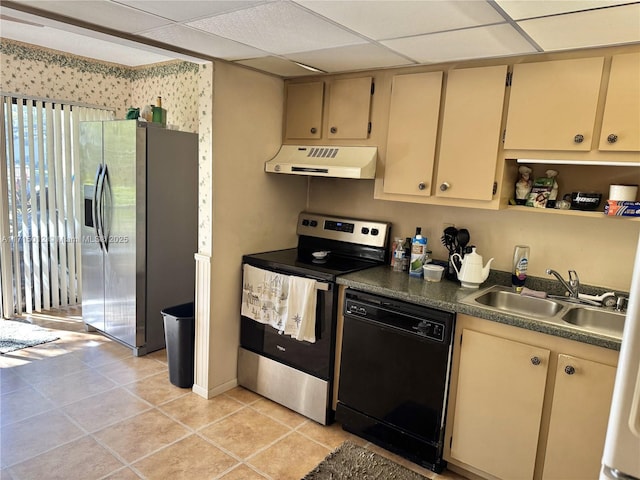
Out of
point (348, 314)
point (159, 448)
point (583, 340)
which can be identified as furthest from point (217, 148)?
point (583, 340)

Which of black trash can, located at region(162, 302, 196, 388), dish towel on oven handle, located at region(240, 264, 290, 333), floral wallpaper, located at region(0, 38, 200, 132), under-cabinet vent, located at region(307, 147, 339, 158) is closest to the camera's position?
dish towel on oven handle, located at region(240, 264, 290, 333)

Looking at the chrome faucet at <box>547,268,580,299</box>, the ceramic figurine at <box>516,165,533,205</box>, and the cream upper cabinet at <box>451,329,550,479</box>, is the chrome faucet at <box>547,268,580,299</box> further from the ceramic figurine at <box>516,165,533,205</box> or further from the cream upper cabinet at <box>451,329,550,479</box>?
the cream upper cabinet at <box>451,329,550,479</box>

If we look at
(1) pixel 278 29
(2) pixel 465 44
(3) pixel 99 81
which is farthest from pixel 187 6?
(3) pixel 99 81

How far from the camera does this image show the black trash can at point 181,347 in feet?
9.91

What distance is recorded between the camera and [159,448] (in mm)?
2400

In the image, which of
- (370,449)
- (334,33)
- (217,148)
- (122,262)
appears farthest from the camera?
(122,262)

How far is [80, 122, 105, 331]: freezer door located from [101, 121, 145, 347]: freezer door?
121 mm

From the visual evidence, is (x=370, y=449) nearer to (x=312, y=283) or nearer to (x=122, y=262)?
(x=312, y=283)

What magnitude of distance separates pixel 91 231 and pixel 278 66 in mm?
2224

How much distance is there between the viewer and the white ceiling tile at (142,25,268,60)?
2.16 metres

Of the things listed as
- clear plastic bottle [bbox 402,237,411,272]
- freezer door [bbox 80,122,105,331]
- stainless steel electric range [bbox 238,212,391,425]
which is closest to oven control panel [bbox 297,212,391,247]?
stainless steel electric range [bbox 238,212,391,425]

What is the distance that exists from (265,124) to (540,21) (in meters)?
1.82

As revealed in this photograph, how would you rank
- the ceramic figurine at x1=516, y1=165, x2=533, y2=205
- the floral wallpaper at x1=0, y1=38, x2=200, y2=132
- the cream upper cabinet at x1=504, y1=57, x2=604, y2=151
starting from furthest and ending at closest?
the floral wallpaper at x1=0, y1=38, x2=200, y2=132 < the ceramic figurine at x1=516, y1=165, x2=533, y2=205 < the cream upper cabinet at x1=504, y1=57, x2=604, y2=151

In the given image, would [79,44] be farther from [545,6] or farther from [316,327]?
[545,6]
